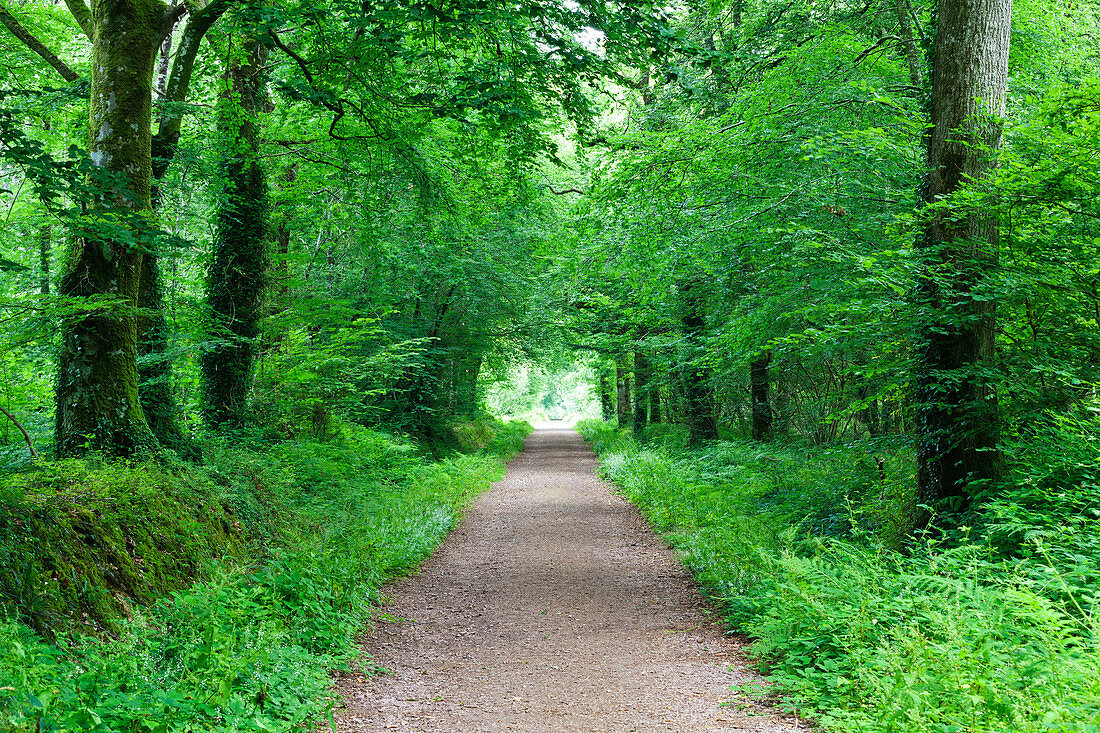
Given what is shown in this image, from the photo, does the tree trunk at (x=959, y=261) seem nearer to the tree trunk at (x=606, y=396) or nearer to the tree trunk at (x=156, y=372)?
the tree trunk at (x=156, y=372)

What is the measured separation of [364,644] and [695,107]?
1122 centimetres

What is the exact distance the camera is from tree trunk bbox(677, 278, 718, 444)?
14.8 m

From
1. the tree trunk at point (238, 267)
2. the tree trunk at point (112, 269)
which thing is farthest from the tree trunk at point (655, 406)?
the tree trunk at point (112, 269)

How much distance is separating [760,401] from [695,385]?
1718 millimetres

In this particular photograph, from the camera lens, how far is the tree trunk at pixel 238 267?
980 cm

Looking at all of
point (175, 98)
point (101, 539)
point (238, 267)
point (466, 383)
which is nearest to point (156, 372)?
point (238, 267)

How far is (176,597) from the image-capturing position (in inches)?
181

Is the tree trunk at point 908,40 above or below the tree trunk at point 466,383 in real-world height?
above

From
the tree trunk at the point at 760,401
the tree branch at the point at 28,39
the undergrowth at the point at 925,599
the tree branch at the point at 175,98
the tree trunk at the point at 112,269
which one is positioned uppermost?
the tree branch at the point at 28,39

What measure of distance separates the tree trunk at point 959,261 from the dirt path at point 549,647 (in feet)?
9.53

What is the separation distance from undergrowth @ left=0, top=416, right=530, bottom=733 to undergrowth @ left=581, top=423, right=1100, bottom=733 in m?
3.38

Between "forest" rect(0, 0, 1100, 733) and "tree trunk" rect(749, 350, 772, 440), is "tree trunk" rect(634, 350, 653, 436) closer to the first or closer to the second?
"tree trunk" rect(749, 350, 772, 440)

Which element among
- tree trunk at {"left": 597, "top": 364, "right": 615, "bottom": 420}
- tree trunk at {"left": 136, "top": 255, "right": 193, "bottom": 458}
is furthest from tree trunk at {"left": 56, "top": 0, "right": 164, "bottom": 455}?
tree trunk at {"left": 597, "top": 364, "right": 615, "bottom": 420}

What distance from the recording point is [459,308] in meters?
18.6
